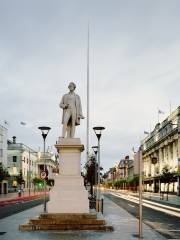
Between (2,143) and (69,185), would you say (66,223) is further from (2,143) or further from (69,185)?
(2,143)

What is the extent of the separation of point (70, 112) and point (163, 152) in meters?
88.4

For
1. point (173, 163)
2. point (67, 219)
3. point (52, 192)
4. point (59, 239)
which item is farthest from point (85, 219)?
point (173, 163)

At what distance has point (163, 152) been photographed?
107812 millimetres

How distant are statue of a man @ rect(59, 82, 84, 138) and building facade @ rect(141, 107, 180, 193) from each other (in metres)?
62.6

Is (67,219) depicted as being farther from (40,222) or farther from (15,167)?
(15,167)

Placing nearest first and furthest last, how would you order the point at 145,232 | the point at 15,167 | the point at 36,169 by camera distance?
the point at 145,232 < the point at 15,167 < the point at 36,169

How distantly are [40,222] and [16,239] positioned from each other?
328 centimetres

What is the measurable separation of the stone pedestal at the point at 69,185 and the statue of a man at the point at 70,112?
2.90 feet

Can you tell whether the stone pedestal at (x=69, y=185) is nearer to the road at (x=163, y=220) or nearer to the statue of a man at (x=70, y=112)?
the statue of a man at (x=70, y=112)

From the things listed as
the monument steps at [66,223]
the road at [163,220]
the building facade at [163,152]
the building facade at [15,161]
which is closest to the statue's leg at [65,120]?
the monument steps at [66,223]

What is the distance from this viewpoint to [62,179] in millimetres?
20375

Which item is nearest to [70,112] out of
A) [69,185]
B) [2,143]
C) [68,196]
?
[69,185]

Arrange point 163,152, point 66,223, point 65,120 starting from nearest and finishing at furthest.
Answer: point 66,223 < point 65,120 < point 163,152

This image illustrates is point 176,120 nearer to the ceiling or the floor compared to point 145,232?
nearer to the ceiling
